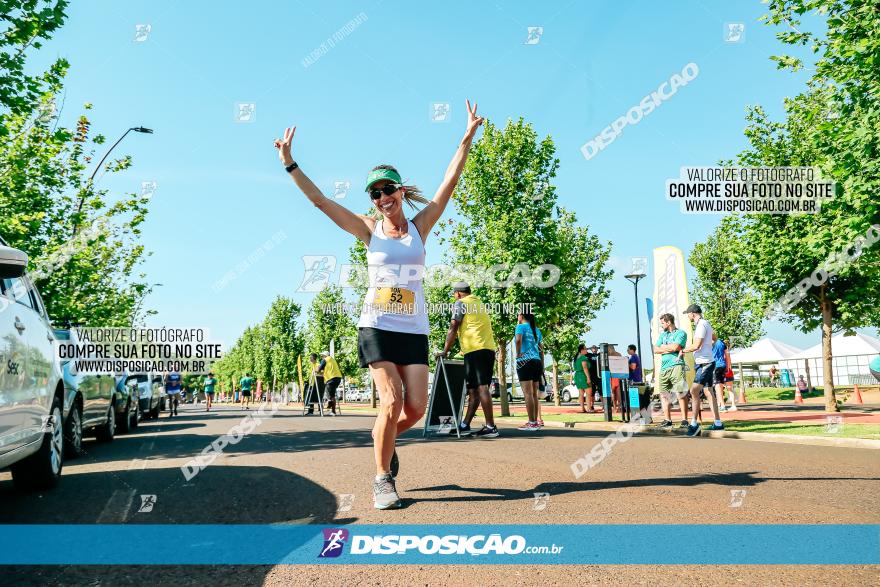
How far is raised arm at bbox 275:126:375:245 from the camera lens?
4.46 m

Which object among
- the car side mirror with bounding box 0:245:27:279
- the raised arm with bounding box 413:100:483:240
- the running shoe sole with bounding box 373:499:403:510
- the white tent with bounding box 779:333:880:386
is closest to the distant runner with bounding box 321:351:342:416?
the raised arm with bounding box 413:100:483:240

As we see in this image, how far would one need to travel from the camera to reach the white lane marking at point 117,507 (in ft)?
14.0

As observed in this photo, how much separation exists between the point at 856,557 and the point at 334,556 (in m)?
2.51

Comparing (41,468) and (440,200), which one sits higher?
(440,200)

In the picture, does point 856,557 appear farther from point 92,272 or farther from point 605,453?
point 92,272

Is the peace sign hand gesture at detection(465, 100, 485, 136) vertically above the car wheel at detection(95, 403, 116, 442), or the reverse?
the peace sign hand gesture at detection(465, 100, 485, 136)

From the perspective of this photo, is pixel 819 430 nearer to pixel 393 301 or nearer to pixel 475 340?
pixel 475 340

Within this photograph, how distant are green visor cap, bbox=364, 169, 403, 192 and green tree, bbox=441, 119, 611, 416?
16.3 m

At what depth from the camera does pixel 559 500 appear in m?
4.44

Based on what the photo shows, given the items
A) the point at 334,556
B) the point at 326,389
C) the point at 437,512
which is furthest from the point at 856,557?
the point at 326,389

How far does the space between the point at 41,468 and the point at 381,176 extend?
378cm

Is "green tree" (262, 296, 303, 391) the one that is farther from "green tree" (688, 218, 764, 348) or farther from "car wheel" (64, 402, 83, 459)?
"car wheel" (64, 402, 83, 459)

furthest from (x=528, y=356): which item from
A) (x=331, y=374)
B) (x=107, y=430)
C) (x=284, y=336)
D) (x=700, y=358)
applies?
(x=284, y=336)

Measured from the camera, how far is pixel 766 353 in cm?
3556
